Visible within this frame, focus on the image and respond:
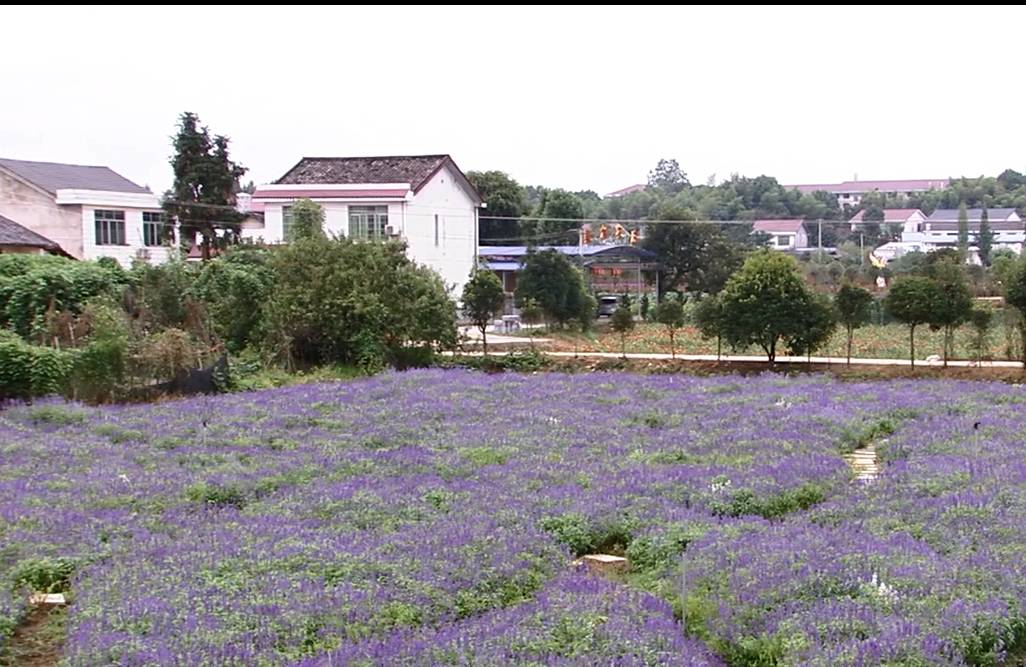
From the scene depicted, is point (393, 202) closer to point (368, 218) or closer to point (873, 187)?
point (368, 218)

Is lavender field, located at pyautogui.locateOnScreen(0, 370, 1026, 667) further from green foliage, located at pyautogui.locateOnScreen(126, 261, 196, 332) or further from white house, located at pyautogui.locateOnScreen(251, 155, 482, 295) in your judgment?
white house, located at pyautogui.locateOnScreen(251, 155, 482, 295)

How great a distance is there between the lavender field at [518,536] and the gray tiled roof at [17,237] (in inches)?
786

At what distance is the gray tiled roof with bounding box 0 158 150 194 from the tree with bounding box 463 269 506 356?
19.6 m

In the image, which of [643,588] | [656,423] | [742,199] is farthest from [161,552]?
[742,199]

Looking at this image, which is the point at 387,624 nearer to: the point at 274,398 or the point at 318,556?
the point at 318,556

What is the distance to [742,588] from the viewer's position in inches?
294

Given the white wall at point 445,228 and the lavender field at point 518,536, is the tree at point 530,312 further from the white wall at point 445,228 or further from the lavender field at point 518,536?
the lavender field at point 518,536

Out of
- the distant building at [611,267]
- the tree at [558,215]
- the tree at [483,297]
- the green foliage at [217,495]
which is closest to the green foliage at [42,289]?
the tree at [483,297]

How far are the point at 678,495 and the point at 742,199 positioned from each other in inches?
3746

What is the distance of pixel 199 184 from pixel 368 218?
300 inches

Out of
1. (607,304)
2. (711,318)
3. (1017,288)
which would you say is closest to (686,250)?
(607,304)

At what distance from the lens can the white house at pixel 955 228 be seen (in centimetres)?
8706

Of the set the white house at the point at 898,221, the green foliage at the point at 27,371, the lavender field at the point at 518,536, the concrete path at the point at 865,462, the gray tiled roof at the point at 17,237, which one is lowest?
the concrete path at the point at 865,462

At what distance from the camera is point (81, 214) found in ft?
132
